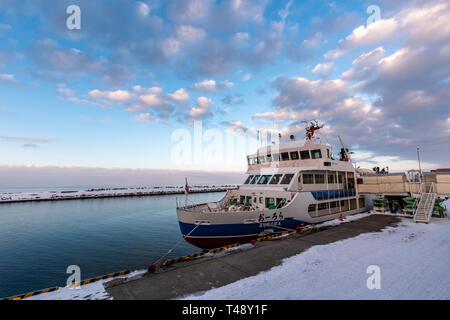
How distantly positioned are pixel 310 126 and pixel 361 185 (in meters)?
10.1

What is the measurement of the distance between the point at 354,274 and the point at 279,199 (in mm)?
9244

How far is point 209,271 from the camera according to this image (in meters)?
8.30

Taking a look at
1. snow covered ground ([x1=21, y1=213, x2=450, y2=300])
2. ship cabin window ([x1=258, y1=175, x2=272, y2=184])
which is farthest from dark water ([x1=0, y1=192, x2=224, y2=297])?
ship cabin window ([x1=258, y1=175, x2=272, y2=184])

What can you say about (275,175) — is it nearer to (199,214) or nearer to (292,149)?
(292,149)

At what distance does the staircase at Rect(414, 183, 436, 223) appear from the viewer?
698 inches

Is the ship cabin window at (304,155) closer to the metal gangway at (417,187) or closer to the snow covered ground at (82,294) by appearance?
the metal gangway at (417,187)

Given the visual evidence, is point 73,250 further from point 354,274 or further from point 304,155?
point 304,155

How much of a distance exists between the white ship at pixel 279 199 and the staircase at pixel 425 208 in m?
5.73

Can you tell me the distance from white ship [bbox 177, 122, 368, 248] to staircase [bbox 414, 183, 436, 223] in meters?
5.73

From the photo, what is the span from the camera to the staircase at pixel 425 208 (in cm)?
1773

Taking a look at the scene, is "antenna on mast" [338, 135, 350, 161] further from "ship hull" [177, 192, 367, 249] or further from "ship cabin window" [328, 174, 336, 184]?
"ship hull" [177, 192, 367, 249]

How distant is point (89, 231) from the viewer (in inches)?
963

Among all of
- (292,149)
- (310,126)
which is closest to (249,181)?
(292,149)

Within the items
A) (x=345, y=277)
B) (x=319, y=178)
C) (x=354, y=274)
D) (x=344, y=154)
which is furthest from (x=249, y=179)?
(x=344, y=154)
